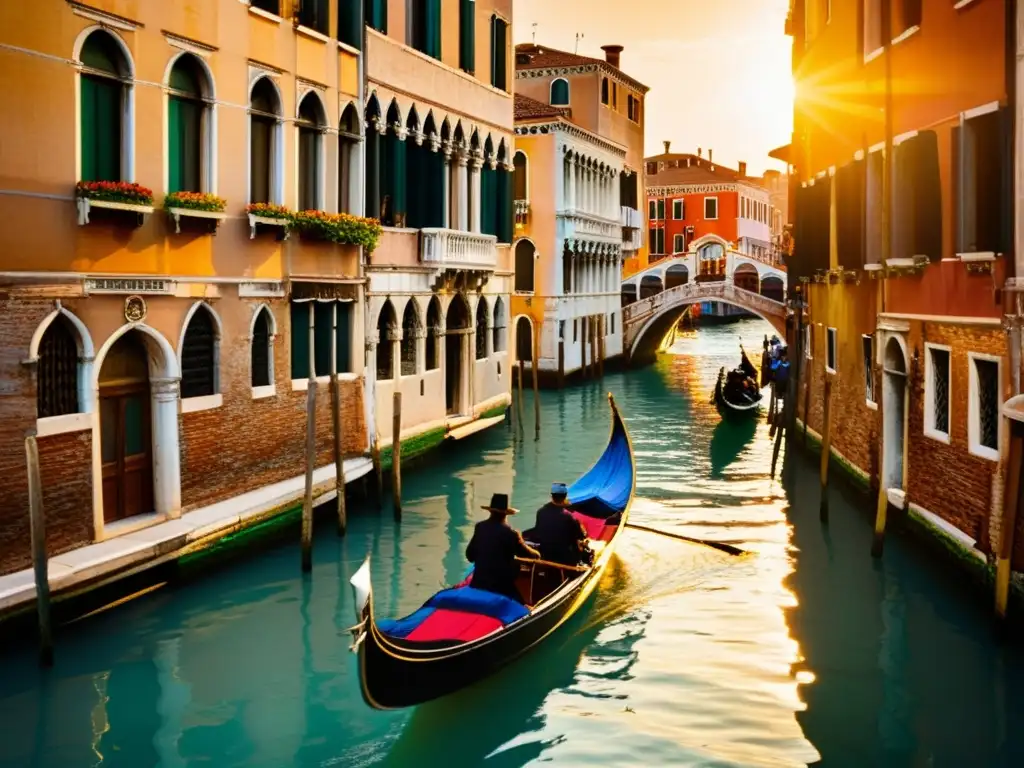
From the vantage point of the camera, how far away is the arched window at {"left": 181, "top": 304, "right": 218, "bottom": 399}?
830 centimetres

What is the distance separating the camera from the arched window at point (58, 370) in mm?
6965

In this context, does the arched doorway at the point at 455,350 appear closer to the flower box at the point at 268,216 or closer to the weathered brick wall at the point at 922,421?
the weathered brick wall at the point at 922,421

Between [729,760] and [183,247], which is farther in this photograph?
[183,247]

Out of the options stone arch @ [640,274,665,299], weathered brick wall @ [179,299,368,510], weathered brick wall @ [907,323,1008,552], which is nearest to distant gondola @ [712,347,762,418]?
weathered brick wall @ [907,323,1008,552]

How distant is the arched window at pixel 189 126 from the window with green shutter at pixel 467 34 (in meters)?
5.61

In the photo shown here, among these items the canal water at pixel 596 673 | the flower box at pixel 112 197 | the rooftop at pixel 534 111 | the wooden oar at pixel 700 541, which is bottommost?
the canal water at pixel 596 673

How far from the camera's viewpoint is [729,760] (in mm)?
5297

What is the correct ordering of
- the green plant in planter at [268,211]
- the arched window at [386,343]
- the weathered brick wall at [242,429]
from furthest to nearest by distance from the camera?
the arched window at [386,343] → the green plant in planter at [268,211] → the weathered brick wall at [242,429]

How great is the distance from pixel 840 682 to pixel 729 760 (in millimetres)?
1246

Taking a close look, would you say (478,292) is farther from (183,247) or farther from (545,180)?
(545,180)

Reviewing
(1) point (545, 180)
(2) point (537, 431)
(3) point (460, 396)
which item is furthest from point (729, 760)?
(1) point (545, 180)

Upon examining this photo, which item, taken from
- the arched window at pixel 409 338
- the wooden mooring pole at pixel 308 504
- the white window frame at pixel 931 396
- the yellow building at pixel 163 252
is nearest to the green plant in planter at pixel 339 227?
the yellow building at pixel 163 252

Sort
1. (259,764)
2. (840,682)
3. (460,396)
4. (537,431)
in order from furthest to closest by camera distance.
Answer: (537,431)
(460,396)
(840,682)
(259,764)

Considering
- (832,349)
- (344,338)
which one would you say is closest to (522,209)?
(832,349)
